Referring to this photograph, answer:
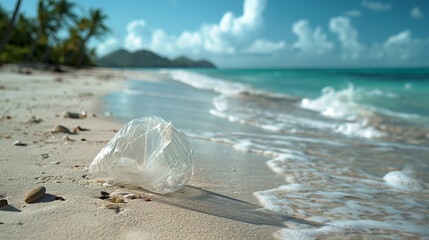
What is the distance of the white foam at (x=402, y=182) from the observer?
333 cm

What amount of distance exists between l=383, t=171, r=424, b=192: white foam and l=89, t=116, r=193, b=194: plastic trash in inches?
93.3

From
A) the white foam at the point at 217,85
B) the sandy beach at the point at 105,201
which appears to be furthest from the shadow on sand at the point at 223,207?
the white foam at the point at 217,85

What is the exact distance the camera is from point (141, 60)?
437 ft

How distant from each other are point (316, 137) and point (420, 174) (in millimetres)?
2045

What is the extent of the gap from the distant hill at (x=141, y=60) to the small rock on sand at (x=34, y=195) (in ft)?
354

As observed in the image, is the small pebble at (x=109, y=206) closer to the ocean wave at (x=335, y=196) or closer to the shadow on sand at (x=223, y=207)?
the shadow on sand at (x=223, y=207)

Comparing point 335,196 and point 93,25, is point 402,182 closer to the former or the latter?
point 335,196

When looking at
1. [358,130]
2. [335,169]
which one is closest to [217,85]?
[358,130]

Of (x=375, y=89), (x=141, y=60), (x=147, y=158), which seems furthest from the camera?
(x=141, y=60)

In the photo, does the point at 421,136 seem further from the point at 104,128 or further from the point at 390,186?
the point at 104,128

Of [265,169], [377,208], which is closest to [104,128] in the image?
[265,169]

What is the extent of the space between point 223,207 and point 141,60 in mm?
136659

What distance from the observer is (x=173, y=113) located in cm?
682

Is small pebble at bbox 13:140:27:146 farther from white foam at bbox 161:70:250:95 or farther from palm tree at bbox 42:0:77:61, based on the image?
palm tree at bbox 42:0:77:61
